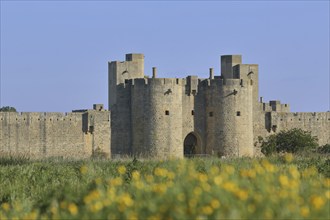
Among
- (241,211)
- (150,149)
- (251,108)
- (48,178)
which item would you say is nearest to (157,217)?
(241,211)

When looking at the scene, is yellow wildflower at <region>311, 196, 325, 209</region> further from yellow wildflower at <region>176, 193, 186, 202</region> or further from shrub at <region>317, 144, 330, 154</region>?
shrub at <region>317, 144, 330, 154</region>

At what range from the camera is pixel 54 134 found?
138ft

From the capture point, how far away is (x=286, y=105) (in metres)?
52.8

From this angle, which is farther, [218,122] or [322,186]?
[218,122]

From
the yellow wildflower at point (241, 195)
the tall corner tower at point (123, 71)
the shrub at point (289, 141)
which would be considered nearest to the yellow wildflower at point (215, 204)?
the yellow wildflower at point (241, 195)

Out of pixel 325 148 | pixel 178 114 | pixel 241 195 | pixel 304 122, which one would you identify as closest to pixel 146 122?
pixel 178 114

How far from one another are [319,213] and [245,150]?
34.7m

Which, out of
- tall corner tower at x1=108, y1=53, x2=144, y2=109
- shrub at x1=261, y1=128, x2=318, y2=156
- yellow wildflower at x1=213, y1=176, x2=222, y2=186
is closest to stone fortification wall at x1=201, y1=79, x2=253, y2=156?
shrub at x1=261, y1=128, x2=318, y2=156

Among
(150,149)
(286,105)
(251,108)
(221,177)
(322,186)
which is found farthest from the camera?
(286,105)

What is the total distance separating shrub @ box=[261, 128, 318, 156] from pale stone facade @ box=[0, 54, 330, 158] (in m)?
0.99

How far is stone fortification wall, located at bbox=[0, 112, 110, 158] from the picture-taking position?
40.9 m

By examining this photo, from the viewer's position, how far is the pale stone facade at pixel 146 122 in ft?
137

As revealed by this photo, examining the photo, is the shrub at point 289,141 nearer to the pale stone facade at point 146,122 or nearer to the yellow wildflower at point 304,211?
the pale stone facade at point 146,122

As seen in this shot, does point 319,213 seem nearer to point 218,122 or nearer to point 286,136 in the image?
point 218,122
